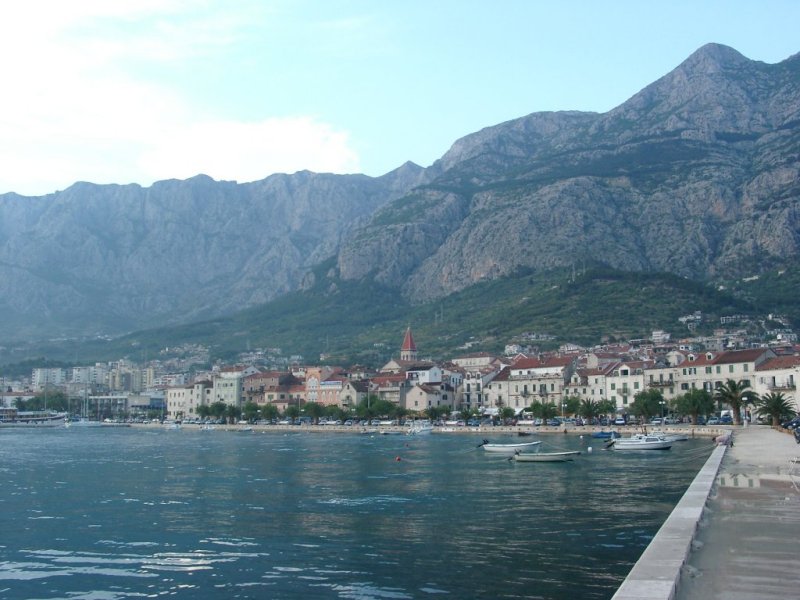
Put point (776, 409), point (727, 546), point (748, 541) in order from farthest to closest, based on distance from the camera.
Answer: point (776, 409) → point (748, 541) → point (727, 546)

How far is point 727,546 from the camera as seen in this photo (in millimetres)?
17516

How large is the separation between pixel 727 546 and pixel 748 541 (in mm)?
859

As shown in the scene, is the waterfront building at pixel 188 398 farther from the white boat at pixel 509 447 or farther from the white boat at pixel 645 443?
the white boat at pixel 645 443

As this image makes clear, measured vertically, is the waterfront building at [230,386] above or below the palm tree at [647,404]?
above

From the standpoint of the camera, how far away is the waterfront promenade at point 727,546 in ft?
44.8

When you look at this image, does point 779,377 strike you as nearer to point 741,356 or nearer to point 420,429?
point 741,356

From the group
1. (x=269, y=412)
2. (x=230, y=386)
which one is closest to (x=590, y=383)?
(x=269, y=412)

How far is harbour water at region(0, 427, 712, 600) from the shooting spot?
20906 millimetres

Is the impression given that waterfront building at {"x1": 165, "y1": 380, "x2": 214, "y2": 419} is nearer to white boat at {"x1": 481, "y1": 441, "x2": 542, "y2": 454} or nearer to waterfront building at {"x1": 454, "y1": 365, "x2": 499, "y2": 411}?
waterfront building at {"x1": 454, "y1": 365, "x2": 499, "y2": 411}

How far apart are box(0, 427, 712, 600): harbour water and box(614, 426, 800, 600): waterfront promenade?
7.21 ft

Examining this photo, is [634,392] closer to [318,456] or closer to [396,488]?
[318,456]

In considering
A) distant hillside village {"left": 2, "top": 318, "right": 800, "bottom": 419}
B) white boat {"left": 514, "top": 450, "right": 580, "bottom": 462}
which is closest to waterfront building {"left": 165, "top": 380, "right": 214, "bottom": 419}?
distant hillside village {"left": 2, "top": 318, "right": 800, "bottom": 419}

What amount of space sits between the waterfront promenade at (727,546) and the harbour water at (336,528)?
220 cm

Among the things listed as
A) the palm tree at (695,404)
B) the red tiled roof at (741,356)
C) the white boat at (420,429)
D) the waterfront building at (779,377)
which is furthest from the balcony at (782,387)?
the white boat at (420,429)
